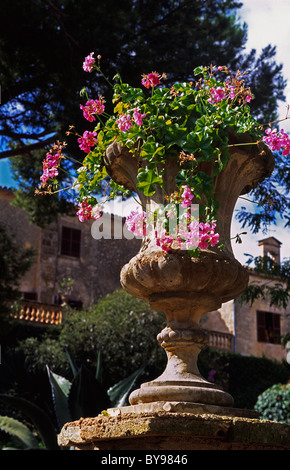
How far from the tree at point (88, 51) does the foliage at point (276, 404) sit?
5017 millimetres

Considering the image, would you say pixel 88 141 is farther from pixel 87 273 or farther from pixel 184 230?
pixel 87 273

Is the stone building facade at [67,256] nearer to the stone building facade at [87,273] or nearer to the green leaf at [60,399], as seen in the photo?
the stone building facade at [87,273]

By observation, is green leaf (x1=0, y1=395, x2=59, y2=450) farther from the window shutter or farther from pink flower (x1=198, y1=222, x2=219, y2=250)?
the window shutter

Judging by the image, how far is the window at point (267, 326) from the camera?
73.7ft

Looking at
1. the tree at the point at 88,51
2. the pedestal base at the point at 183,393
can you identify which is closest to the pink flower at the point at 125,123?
the pedestal base at the point at 183,393

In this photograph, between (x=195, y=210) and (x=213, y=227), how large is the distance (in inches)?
6.9

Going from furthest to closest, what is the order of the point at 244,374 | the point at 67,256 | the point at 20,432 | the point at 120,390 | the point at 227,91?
the point at 67,256, the point at 244,374, the point at 120,390, the point at 20,432, the point at 227,91

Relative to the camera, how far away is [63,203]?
1249 cm

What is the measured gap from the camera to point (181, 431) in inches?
95.3

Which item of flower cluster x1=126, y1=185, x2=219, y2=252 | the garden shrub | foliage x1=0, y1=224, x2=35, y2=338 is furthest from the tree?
the garden shrub

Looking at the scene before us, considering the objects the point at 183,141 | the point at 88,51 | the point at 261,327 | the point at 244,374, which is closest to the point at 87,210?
the point at 183,141

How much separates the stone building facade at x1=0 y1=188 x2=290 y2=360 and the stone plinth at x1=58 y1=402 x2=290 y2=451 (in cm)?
1708

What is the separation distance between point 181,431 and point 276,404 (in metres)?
8.09
